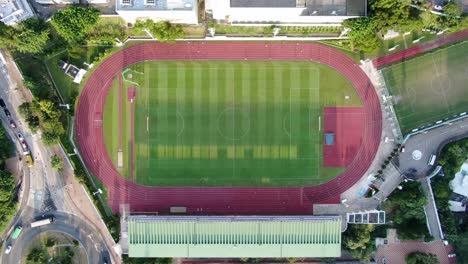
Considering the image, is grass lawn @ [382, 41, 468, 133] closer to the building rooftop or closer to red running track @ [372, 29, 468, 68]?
red running track @ [372, 29, 468, 68]

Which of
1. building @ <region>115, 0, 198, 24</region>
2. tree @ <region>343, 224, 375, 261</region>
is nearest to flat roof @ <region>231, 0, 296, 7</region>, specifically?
building @ <region>115, 0, 198, 24</region>

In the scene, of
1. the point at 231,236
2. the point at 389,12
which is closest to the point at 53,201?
the point at 231,236

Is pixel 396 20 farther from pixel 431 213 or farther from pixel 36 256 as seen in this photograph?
pixel 36 256

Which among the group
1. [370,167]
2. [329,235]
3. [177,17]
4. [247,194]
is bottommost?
[329,235]

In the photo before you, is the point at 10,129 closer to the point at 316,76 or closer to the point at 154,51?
the point at 154,51

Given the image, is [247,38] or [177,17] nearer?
[177,17]

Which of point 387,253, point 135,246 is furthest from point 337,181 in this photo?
point 135,246
